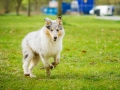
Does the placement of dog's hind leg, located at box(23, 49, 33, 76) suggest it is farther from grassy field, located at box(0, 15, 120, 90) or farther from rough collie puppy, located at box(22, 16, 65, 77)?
grassy field, located at box(0, 15, 120, 90)

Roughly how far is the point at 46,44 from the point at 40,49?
241mm

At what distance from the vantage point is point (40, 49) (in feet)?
31.2

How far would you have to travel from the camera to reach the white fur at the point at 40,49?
9.38m

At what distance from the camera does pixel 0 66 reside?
11.4m

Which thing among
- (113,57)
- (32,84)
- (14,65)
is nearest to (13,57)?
(14,65)

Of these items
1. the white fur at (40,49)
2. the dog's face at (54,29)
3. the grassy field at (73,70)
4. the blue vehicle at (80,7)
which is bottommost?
the blue vehicle at (80,7)

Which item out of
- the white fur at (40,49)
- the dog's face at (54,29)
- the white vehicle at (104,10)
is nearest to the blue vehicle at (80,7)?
the white vehicle at (104,10)

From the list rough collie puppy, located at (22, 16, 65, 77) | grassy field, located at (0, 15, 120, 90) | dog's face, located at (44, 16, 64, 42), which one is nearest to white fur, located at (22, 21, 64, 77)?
rough collie puppy, located at (22, 16, 65, 77)

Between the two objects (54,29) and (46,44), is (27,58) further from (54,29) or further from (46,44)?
(54,29)

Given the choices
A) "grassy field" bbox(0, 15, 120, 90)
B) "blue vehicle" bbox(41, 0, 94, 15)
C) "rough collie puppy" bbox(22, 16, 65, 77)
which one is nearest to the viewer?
"grassy field" bbox(0, 15, 120, 90)

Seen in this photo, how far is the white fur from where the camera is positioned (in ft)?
30.8

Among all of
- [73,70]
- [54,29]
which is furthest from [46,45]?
[73,70]

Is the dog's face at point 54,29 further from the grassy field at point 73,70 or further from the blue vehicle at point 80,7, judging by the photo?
the blue vehicle at point 80,7

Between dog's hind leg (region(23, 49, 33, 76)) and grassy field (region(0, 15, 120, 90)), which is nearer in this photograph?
grassy field (region(0, 15, 120, 90))
